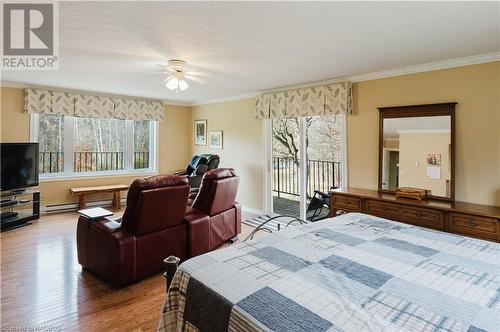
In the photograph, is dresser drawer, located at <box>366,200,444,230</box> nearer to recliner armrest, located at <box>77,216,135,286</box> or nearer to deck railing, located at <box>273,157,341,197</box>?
deck railing, located at <box>273,157,341,197</box>

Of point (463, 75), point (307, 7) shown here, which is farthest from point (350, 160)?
point (307, 7)

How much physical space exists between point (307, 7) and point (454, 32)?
4.77 ft

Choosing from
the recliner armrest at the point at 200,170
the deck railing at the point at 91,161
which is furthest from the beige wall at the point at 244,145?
the deck railing at the point at 91,161

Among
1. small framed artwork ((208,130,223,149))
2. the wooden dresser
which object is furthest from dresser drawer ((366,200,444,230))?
small framed artwork ((208,130,223,149))

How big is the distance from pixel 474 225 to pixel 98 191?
593cm

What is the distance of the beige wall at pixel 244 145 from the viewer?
5512 mm

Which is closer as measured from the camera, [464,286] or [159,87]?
[464,286]

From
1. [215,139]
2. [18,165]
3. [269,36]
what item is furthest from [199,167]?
[269,36]

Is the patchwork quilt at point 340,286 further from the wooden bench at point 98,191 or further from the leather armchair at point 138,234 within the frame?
the wooden bench at point 98,191

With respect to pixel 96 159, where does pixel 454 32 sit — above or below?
above

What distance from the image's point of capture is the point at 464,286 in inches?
50.8

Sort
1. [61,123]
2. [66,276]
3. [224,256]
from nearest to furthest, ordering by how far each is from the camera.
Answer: [224,256] < [66,276] < [61,123]

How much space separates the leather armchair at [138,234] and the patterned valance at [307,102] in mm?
2540

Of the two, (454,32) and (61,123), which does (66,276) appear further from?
(454,32)
